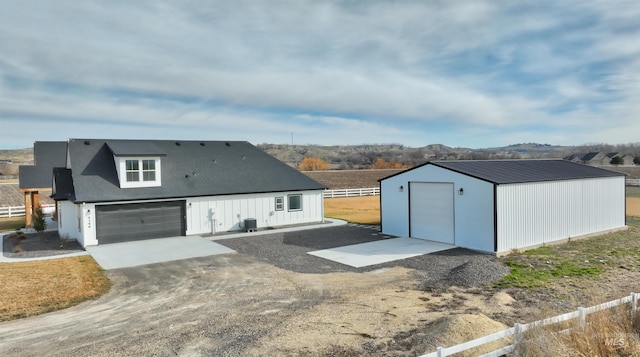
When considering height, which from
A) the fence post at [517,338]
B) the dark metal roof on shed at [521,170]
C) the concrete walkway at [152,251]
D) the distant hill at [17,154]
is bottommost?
the concrete walkway at [152,251]

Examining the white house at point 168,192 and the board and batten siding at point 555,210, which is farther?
the white house at point 168,192

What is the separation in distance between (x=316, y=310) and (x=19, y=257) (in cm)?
1350

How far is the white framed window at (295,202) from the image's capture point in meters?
24.8

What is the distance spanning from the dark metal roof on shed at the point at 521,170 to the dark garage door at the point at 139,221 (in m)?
12.4

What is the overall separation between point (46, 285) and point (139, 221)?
7.96 meters

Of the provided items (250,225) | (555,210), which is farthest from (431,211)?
(250,225)

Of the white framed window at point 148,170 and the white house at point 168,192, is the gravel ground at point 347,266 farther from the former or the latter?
the white framed window at point 148,170

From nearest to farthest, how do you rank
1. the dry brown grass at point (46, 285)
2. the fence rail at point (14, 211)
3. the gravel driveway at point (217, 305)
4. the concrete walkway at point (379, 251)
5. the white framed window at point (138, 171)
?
the gravel driveway at point (217, 305) → the dry brown grass at point (46, 285) → the concrete walkway at point (379, 251) → the white framed window at point (138, 171) → the fence rail at point (14, 211)

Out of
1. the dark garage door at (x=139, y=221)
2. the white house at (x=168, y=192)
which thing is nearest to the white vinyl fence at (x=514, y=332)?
the white house at (x=168, y=192)

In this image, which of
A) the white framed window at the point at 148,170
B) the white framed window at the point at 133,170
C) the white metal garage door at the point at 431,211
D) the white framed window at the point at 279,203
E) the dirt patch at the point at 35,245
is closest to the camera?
the dirt patch at the point at 35,245

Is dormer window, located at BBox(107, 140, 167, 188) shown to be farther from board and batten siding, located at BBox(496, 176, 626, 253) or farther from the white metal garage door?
board and batten siding, located at BBox(496, 176, 626, 253)

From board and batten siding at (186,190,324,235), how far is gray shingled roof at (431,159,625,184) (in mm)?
9084

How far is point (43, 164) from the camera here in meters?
25.5

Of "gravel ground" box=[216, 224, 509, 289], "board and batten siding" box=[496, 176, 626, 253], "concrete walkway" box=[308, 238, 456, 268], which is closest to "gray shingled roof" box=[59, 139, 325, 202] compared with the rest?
"gravel ground" box=[216, 224, 509, 289]
